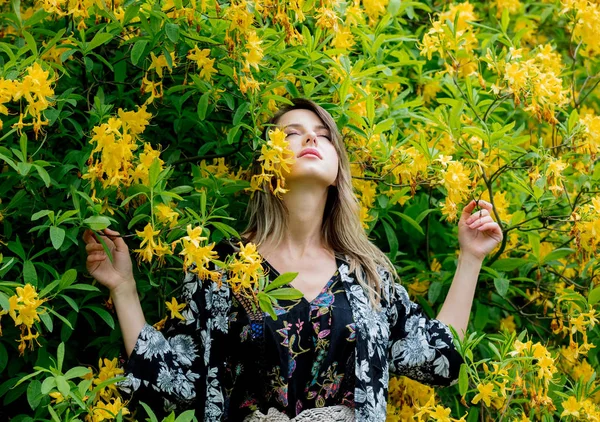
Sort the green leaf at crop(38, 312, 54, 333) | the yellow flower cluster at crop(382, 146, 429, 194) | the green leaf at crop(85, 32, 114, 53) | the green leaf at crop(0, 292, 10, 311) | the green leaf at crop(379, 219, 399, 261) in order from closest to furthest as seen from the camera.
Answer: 1. the green leaf at crop(0, 292, 10, 311)
2. the green leaf at crop(38, 312, 54, 333)
3. the green leaf at crop(85, 32, 114, 53)
4. the yellow flower cluster at crop(382, 146, 429, 194)
5. the green leaf at crop(379, 219, 399, 261)

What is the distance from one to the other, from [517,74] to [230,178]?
0.82m

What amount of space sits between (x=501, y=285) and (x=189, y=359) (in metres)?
0.95

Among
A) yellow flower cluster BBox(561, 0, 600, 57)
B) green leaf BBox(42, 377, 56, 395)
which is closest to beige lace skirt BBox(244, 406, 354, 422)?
green leaf BBox(42, 377, 56, 395)

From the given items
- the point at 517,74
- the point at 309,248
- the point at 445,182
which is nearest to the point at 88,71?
the point at 309,248

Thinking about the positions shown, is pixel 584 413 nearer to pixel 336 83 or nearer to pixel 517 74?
pixel 517 74

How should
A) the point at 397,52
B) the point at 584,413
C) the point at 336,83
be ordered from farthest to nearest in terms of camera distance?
the point at 397,52
the point at 336,83
the point at 584,413

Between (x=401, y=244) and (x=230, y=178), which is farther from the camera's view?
(x=401, y=244)

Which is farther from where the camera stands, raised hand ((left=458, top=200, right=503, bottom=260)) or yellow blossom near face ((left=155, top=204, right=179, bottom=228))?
raised hand ((left=458, top=200, right=503, bottom=260))

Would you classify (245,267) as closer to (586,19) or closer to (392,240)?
(392,240)

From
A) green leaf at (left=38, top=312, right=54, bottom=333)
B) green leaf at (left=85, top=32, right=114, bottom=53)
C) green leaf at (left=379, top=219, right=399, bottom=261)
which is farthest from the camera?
green leaf at (left=379, top=219, right=399, bottom=261)

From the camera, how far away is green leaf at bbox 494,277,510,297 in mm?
2707

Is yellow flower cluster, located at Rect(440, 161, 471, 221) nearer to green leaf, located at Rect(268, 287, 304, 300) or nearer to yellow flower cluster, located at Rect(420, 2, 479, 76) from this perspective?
yellow flower cluster, located at Rect(420, 2, 479, 76)

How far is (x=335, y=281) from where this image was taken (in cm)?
237

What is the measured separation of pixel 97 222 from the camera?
2.10 meters
